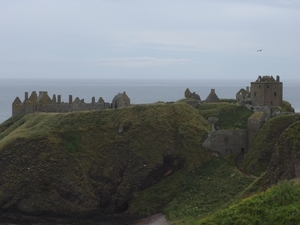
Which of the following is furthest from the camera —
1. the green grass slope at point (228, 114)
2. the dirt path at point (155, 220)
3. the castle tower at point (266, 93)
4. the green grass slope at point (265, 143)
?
the castle tower at point (266, 93)

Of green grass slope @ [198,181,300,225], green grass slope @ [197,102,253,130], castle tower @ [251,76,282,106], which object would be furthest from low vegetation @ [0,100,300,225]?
green grass slope @ [198,181,300,225]

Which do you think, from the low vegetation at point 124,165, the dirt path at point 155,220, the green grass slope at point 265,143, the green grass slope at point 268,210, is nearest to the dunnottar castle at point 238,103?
the low vegetation at point 124,165

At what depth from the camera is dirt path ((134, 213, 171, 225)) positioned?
49162mm

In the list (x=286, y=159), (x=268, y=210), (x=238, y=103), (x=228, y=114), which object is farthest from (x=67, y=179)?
(x=268, y=210)

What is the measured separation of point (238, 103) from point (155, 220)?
1076 inches

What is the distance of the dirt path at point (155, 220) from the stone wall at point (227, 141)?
11.7 metres

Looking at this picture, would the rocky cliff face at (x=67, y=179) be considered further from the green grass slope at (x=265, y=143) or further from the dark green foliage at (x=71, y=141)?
the green grass slope at (x=265, y=143)

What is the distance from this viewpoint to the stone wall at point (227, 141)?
197 ft

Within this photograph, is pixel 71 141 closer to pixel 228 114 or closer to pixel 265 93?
pixel 228 114

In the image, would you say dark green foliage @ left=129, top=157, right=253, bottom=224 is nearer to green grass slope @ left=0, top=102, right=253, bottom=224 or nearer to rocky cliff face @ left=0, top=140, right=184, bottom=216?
green grass slope @ left=0, top=102, right=253, bottom=224

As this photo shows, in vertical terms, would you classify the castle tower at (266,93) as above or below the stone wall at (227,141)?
above

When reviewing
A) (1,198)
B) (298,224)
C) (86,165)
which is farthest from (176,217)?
(298,224)

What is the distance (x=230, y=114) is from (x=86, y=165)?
20.3 m

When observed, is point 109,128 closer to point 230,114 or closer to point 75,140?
point 75,140
